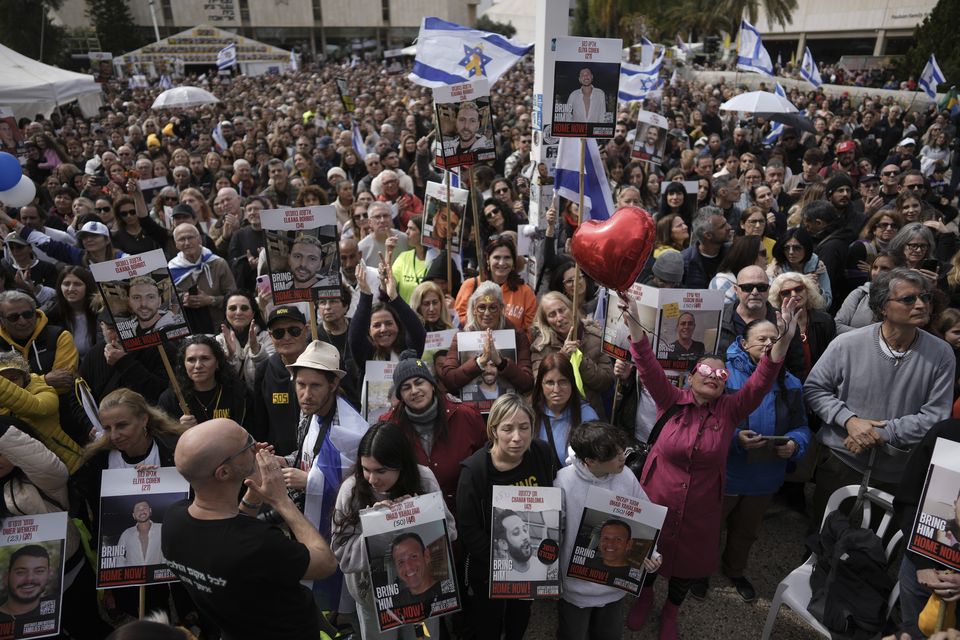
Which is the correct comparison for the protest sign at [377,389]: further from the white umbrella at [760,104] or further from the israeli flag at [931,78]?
the israeli flag at [931,78]

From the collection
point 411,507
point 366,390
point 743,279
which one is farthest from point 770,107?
point 411,507

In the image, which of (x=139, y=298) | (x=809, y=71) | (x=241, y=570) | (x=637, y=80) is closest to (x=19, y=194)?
(x=139, y=298)

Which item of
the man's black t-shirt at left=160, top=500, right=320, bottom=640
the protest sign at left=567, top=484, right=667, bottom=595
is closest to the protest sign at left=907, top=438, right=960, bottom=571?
the protest sign at left=567, top=484, right=667, bottom=595

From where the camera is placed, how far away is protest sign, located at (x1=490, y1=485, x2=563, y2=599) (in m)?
2.69

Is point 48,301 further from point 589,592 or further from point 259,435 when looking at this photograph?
point 589,592

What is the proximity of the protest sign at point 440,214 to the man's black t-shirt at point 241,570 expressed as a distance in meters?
3.63

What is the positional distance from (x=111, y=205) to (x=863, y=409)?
788cm

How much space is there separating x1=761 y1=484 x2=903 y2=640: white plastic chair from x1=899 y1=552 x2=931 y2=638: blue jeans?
13 centimetres

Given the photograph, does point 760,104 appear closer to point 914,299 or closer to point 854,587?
point 914,299

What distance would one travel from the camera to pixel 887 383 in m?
3.28

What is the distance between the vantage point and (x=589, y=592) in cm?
294

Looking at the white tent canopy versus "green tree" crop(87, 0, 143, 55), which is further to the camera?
"green tree" crop(87, 0, 143, 55)

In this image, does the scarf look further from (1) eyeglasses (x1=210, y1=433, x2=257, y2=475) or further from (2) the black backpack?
(2) the black backpack

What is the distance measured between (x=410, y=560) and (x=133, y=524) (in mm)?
1359
